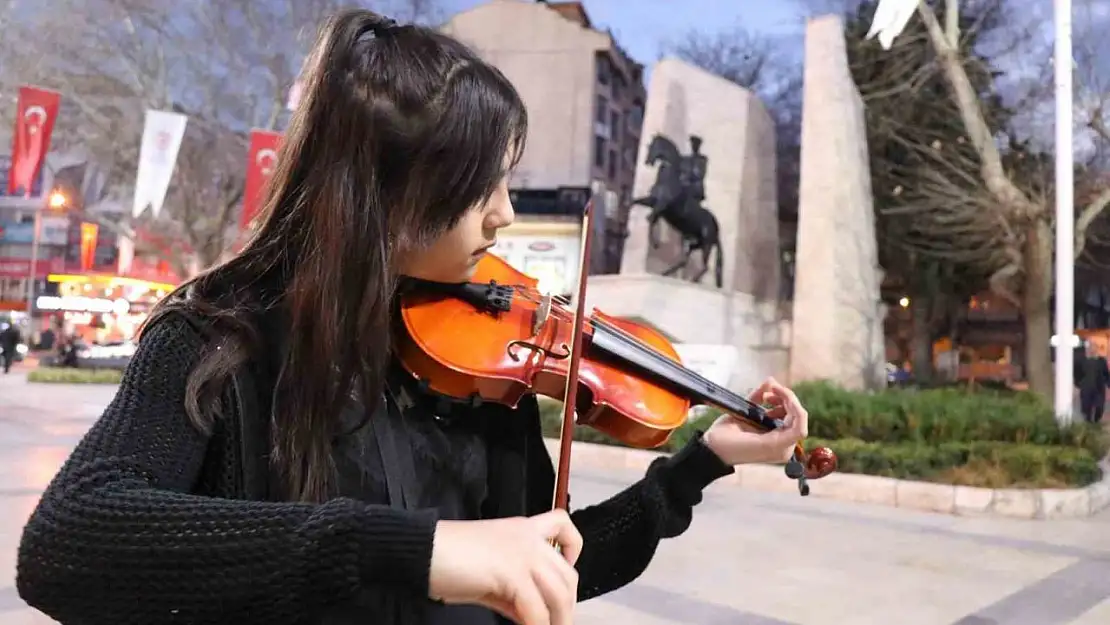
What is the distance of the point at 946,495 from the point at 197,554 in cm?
620

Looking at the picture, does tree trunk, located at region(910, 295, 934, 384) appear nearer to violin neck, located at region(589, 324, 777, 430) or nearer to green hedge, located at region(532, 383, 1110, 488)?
green hedge, located at region(532, 383, 1110, 488)

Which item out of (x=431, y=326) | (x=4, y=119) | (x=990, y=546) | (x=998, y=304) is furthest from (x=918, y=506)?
(x=998, y=304)

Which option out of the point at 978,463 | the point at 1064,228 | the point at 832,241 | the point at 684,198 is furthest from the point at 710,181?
the point at 978,463

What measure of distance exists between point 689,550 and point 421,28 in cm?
399

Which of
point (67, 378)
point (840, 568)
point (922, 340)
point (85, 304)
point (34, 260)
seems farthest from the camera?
point (34, 260)

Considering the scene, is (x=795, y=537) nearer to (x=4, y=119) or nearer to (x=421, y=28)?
(x=421, y=28)

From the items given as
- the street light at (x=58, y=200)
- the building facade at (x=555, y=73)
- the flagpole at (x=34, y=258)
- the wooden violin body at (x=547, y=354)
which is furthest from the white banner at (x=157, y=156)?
the flagpole at (x=34, y=258)

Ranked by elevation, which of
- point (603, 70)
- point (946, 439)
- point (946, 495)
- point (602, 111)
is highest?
point (603, 70)

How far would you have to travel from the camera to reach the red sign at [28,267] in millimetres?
30016

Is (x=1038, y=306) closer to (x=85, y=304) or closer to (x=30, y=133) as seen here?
(x=30, y=133)

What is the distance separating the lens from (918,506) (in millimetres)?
6000

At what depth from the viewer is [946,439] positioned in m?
7.02

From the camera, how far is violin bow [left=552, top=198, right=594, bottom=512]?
2.46ft

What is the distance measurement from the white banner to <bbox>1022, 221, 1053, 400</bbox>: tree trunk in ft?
41.5
